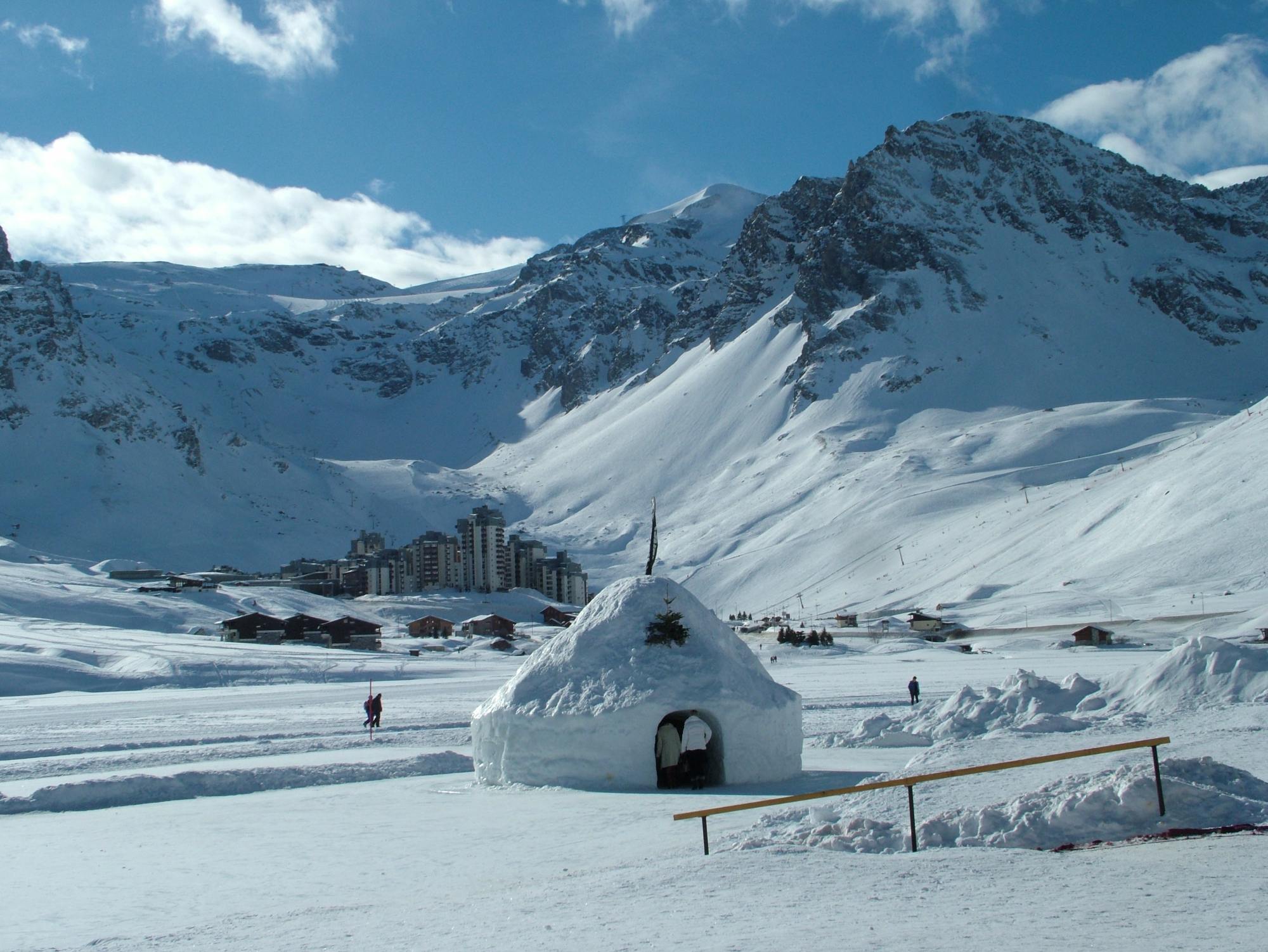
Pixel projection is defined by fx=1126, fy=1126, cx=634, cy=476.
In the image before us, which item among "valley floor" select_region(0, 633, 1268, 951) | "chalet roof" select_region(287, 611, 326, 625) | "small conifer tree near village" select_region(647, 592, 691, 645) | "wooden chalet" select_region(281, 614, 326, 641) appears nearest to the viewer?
"valley floor" select_region(0, 633, 1268, 951)

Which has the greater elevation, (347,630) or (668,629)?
(347,630)

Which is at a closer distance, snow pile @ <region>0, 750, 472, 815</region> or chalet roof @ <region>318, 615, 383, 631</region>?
snow pile @ <region>0, 750, 472, 815</region>

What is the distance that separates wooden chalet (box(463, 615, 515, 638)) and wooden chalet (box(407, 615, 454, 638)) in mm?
1585

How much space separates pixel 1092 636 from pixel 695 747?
49.4 m

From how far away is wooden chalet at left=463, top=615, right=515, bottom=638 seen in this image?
89.2 m

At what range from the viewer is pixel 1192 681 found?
78.9ft

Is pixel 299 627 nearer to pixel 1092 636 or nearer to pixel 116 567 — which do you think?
pixel 116 567

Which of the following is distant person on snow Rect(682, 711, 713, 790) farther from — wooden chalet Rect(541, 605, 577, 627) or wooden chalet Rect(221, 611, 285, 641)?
wooden chalet Rect(541, 605, 577, 627)

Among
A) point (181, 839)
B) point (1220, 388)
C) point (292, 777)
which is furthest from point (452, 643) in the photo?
point (1220, 388)

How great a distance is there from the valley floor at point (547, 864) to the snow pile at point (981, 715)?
24.1 inches

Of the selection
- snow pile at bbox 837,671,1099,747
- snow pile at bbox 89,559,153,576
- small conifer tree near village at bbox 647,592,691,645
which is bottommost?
snow pile at bbox 837,671,1099,747

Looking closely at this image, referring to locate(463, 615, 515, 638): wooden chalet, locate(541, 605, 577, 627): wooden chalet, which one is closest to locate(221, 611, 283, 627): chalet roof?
locate(463, 615, 515, 638): wooden chalet

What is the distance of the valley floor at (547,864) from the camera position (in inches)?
349

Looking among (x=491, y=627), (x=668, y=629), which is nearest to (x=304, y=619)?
(x=491, y=627)
